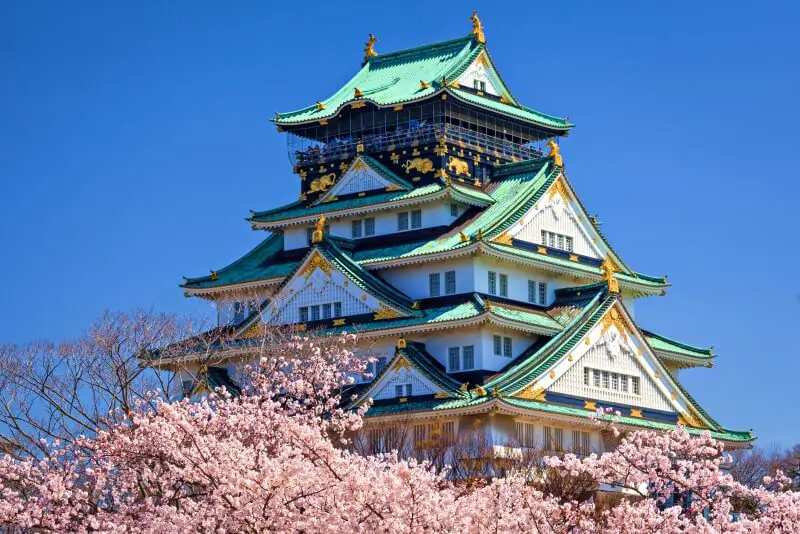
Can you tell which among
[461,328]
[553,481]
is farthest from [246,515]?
[461,328]

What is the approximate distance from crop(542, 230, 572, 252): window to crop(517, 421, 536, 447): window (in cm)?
1098

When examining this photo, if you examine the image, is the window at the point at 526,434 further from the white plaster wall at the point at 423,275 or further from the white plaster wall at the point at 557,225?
the white plaster wall at the point at 557,225

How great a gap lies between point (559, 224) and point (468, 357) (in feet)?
32.3

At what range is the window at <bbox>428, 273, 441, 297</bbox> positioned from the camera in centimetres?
7481

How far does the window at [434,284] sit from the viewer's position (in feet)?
245

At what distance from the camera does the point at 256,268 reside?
267 ft

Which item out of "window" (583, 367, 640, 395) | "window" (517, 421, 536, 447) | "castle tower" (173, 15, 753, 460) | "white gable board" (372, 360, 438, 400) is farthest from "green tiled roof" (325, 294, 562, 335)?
"window" (517, 421, 536, 447)

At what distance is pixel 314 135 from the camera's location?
8462cm

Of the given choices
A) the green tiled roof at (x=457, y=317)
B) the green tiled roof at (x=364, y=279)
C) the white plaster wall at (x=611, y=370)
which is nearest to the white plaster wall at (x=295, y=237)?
the green tiled roof at (x=364, y=279)

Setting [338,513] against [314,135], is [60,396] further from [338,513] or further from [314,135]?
[338,513]

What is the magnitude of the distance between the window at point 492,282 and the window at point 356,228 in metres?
8.14

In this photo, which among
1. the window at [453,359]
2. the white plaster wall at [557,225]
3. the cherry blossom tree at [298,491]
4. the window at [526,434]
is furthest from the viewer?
the white plaster wall at [557,225]

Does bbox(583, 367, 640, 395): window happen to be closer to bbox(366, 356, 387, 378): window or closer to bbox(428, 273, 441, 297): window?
bbox(428, 273, 441, 297): window

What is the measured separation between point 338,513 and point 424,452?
31914mm
